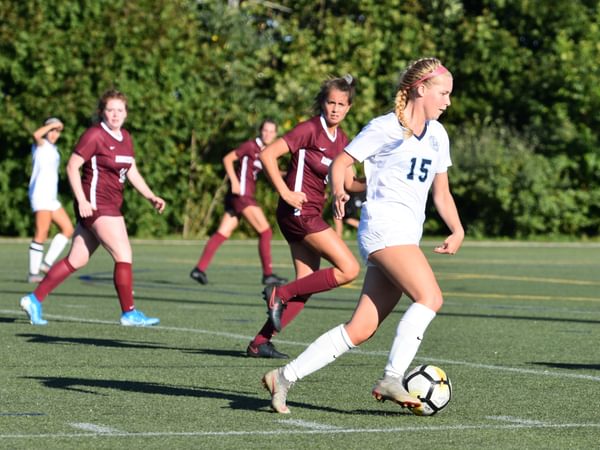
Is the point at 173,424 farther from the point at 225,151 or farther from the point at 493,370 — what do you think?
the point at 225,151

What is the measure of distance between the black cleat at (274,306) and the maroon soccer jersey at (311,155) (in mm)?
637

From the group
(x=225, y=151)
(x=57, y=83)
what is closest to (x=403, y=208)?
(x=57, y=83)

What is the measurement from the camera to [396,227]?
277 inches

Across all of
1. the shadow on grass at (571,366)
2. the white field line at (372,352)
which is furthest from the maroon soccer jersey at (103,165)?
the shadow on grass at (571,366)

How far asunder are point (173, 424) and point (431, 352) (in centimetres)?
389

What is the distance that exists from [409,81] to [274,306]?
2.80 metres

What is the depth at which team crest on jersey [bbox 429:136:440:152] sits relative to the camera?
23.8 ft

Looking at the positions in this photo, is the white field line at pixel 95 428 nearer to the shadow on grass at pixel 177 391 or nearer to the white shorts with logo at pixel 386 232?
the shadow on grass at pixel 177 391

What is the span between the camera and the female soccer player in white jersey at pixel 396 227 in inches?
276

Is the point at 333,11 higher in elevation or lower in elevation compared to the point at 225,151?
higher

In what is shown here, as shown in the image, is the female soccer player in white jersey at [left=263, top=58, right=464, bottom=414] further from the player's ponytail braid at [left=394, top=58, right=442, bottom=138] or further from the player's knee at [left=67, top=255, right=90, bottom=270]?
the player's knee at [left=67, top=255, right=90, bottom=270]

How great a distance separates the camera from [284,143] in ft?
32.3

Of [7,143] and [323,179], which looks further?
[7,143]

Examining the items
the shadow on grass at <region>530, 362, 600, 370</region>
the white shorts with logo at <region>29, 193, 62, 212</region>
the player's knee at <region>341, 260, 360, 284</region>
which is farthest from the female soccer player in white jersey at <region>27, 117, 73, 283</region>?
the shadow on grass at <region>530, 362, 600, 370</region>
